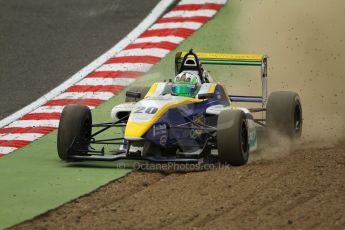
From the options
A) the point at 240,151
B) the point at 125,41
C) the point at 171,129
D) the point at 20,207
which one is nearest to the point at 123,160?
the point at 171,129

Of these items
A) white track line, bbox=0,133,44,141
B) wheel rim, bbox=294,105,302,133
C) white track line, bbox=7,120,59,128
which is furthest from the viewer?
white track line, bbox=7,120,59,128

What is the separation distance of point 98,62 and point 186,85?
6246 mm

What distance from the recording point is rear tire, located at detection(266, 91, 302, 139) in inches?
581

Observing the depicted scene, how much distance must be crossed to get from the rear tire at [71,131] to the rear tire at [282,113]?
280 centimetres

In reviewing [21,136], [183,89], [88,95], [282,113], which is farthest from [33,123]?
[282,113]

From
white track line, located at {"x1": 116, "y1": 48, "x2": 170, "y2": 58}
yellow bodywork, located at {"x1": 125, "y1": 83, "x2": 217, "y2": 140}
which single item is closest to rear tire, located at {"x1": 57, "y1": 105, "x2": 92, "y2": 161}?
yellow bodywork, located at {"x1": 125, "y1": 83, "x2": 217, "y2": 140}

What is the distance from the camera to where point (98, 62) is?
20.2 m

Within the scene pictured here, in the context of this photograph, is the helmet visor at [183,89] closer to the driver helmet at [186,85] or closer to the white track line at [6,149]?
the driver helmet at [186,85]

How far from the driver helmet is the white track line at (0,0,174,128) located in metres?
3.87

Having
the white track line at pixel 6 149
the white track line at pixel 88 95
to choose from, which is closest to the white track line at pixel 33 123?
the white track line at pixel 6 149

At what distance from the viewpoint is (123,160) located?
14.0 metres

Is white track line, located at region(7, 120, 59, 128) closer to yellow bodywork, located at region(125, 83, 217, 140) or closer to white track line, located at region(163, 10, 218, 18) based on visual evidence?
yellow bodywork, located at region(125, 83, 217, 140)

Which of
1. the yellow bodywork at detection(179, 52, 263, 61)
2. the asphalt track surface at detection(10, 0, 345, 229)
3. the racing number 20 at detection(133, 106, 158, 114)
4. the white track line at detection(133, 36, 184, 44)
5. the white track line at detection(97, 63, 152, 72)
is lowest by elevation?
the asphalt track surface at detection(10, 0, 345, 229)

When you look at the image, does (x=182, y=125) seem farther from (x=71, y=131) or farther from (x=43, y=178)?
(x=43, y=178)
